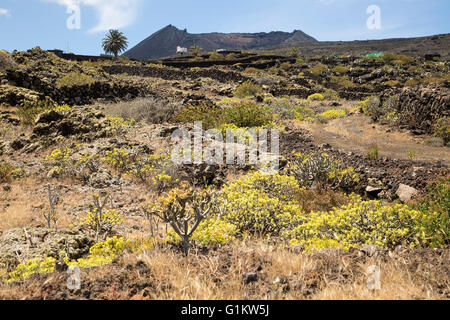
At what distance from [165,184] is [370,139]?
8.75 metres

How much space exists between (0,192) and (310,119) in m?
13.9

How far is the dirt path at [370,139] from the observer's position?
8844mm

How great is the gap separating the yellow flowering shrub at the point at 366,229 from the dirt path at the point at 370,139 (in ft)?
17.3

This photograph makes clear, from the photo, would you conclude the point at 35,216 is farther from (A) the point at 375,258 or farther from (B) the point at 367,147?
(B) the point at 367,147

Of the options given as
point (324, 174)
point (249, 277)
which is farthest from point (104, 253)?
point (324, 174)

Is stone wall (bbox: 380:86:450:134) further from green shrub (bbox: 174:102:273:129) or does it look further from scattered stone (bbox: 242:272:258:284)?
scattered stone (bbox: 242:272:258:284)

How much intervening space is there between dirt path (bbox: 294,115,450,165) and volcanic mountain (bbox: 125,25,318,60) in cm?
14651

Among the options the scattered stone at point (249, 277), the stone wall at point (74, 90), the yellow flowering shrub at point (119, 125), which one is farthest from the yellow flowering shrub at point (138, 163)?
the stone wall at point (74, 90)

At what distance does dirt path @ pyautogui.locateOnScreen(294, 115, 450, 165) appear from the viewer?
8.84 metres

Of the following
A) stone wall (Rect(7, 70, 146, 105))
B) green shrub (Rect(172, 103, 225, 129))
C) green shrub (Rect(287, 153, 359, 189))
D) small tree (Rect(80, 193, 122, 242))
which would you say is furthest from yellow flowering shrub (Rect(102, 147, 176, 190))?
stone wall (Rect(7, 70, 146, 105))

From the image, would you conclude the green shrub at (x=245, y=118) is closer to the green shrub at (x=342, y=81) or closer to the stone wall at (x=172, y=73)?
the stone wall at (x=172, y=73)

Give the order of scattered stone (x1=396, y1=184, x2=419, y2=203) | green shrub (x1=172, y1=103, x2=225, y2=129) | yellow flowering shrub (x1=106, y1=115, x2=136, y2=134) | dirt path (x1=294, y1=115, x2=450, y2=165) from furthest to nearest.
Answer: green shrub (x1=172, y1=103, x2=225, y2=129), yellow flowering shrub (x1=106, y1=115, x2=136, y2=134), dirt path (x1=294, y1=115, x2=450, y2=165), scattered stone (x1=396, y1=184, x2=419, y2=203)

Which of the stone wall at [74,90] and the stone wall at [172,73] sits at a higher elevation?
the stone wall at [172,73]
